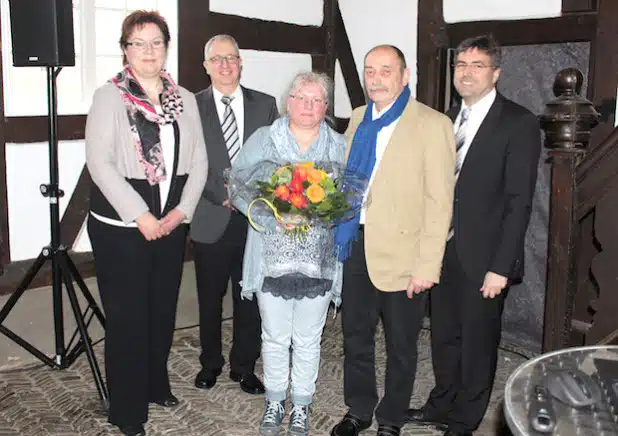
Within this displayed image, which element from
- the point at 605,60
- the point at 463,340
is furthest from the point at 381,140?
the point at 605,60

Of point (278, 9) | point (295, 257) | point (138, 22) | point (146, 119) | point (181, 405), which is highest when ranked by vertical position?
point (278, 9)

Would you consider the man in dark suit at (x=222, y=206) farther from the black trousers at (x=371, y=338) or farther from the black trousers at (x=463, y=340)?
the black trousers at (x=463, y=340)

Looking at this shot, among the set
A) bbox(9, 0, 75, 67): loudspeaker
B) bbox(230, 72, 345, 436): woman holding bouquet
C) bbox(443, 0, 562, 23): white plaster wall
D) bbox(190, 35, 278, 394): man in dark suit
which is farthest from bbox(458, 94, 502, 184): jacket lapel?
bbox(9, 0, 75, 67): loudspeaker

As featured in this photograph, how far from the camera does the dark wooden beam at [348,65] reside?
17.9 feet

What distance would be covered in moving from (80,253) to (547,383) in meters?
3.52

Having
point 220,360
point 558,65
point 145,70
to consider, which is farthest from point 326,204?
point 558,65

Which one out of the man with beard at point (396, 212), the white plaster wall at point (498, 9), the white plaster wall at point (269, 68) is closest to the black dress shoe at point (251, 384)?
the man with beard at point (396, 212)

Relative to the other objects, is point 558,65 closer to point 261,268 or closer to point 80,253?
point 261,268

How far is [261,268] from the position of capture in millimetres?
2949

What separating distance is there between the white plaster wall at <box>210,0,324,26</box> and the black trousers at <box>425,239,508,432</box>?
2.76m

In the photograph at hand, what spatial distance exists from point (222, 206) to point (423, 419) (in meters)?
1.42

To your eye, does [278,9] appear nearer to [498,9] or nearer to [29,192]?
[498,9]

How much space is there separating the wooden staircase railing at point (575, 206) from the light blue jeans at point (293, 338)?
1.01 metres

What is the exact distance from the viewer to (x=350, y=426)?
3135 mm
